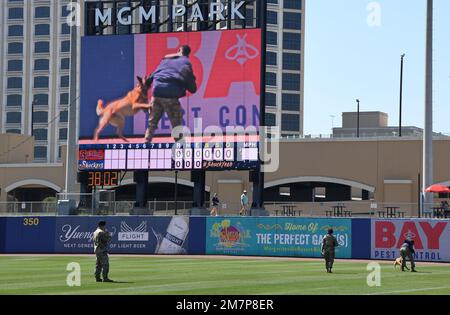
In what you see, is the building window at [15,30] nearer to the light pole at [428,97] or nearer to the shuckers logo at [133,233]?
the shuckers logo at [133,233]

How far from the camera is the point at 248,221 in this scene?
42.4 meters

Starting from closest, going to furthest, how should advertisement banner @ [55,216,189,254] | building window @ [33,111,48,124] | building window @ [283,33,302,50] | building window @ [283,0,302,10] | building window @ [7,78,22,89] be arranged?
1. advertisement banner @ [55,216,189,254]
2. building window @ [283,0,302,10]
3. building window @ [283,33,302,50]
4. building window @ [33,111,48,124]
5. building window @ [7,78,22,89]

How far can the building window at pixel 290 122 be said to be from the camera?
110 m

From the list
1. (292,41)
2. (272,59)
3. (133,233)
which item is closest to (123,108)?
(133,233)

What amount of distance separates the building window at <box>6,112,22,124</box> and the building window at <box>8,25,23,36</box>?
1099cm

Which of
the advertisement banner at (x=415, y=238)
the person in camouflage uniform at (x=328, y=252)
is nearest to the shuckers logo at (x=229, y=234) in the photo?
the advertisement banner at (x=415, y=238)

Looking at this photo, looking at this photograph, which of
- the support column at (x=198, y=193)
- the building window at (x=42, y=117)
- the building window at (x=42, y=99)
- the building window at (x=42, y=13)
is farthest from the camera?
the building window at (x=42, y=13)

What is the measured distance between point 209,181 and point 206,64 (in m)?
22.3

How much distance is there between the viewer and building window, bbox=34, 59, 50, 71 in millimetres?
121312

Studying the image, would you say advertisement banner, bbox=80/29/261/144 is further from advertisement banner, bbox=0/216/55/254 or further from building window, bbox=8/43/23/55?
building window, bbox=8/43/23/55

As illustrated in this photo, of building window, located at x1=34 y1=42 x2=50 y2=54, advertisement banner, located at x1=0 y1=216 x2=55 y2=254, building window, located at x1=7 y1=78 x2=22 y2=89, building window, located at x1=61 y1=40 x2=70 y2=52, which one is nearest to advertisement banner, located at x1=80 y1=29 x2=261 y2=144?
advertisement banner, located at x1=0 y1=216 x2=55 y2=254

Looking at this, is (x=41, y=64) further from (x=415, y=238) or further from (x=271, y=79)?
(x=415, y=238)

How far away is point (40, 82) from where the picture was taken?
121688 millimetres

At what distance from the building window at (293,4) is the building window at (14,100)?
39673 mm
